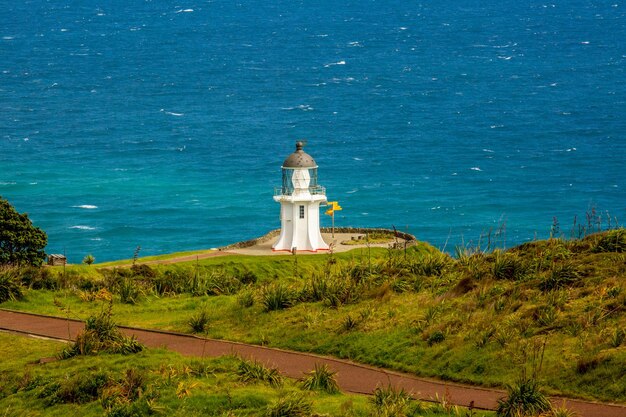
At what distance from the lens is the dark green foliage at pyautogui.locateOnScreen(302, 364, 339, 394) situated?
27.1 meters

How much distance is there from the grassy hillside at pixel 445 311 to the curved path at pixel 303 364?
1.27ft

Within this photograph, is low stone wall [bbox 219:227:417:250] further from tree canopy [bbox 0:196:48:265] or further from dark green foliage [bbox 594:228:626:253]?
dark green foliage [bbox 594:228:626:253]

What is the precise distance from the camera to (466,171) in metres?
147

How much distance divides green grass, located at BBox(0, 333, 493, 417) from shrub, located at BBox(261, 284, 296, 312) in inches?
177

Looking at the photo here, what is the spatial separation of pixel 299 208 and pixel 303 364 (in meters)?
43.3

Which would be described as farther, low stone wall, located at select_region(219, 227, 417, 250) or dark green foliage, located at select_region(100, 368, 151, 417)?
low stone wall, located at select_region(219, 227, 417, 250)

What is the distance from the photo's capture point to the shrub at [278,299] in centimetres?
3450

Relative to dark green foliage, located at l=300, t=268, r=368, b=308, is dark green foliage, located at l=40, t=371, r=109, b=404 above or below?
below

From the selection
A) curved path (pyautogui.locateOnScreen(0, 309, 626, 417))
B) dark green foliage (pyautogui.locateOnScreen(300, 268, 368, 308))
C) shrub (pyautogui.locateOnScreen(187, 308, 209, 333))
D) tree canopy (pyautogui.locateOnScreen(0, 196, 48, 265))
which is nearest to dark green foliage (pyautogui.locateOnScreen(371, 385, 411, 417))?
curved path (pyautogui.locateOnScreen(0, 309, 626, 417))

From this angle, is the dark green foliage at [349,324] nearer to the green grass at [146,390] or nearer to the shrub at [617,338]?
the green grass at [146,390]

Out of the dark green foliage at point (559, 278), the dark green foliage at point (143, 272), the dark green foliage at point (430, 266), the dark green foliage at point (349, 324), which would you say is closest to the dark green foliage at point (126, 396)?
the dark green foliage at point (349, 324)

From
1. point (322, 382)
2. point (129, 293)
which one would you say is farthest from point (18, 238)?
point (322, 382)

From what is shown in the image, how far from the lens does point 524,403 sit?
2427 centimetres

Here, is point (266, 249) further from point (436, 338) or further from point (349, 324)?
point (436, 338)
